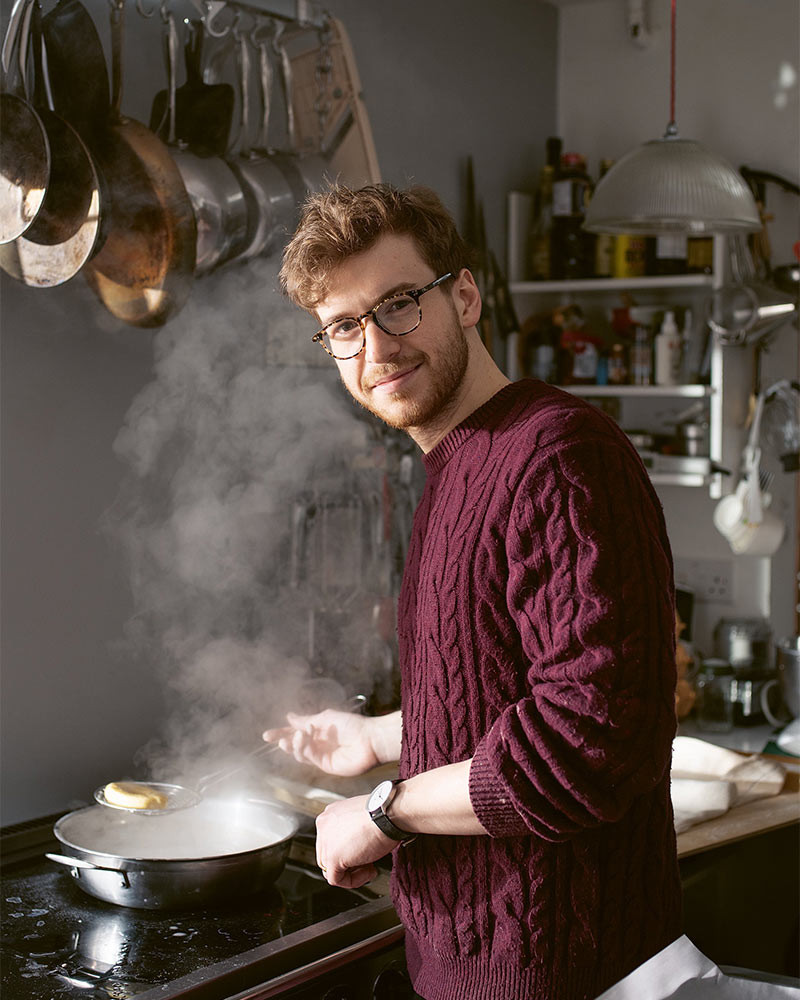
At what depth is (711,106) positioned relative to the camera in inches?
119

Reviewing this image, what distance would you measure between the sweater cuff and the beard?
14.7 inches

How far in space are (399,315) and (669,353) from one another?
1820 mm

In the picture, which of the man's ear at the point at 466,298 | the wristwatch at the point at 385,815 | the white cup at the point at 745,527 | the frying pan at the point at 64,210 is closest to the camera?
the wristwatch at the point at 385,815

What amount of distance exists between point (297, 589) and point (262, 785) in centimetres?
50

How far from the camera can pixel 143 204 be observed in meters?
1.73

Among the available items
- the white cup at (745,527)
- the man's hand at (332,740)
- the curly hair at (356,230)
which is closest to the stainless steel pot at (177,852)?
the man's hand at (332,740)

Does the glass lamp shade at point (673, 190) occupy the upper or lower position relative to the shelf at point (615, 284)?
upper

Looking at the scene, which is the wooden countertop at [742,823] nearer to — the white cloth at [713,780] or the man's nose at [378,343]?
the white cloth at [713,780]

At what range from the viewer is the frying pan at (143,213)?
1729mm

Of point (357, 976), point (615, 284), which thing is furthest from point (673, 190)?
point (357, 976)

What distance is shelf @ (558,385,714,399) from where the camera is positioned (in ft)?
9.23

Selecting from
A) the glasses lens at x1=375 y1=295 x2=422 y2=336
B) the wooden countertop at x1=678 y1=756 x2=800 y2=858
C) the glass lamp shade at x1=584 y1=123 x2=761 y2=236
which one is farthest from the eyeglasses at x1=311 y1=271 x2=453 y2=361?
the glass lamp shade at x1=584 y1=123 x2=761 y2=236

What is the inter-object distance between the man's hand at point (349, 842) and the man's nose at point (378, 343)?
47 cm

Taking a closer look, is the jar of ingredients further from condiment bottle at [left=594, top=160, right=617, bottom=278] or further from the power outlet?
condiment bottle at [left=594, top=160, right=617, bottom=278]
